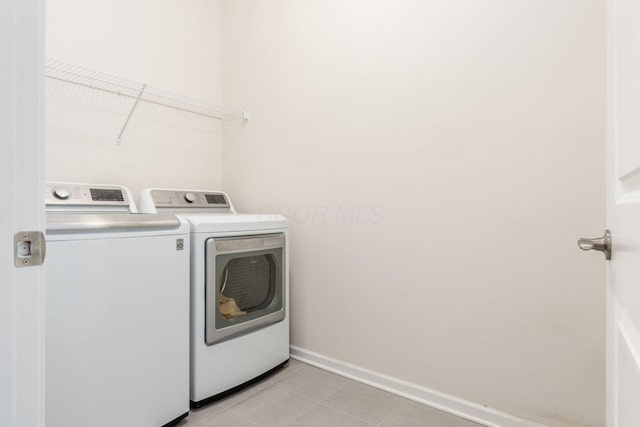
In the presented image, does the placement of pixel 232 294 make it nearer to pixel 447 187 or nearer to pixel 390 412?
pixel 390 412

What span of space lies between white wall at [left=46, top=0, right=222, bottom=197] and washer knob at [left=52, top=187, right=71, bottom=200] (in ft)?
0.66

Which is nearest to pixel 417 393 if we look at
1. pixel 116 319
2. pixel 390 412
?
pixel 390 412

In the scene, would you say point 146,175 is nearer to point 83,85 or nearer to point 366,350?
point 83,85

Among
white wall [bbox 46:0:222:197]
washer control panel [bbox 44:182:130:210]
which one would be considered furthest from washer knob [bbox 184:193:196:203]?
washer control panel [bbox 44:182:130:210]

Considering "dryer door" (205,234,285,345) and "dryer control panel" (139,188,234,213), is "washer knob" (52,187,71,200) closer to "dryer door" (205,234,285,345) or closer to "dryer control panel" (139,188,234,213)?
"dryer control panel" (139,188,234,213)

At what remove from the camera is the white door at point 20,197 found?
1.61 ft

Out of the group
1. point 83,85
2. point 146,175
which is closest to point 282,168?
point 146,175

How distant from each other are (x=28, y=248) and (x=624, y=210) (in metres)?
0.99

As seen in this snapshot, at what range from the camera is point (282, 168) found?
2.24 m

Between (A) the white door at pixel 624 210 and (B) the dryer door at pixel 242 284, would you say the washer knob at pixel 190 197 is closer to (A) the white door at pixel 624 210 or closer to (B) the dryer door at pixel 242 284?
(B) the dryer door at pixel 242 284

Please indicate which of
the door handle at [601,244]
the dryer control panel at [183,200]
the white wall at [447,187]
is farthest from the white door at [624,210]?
the dryer control panel at [183,200]

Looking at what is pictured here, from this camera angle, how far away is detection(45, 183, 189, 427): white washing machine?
1154 mm

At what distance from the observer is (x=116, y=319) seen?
50.8 inches

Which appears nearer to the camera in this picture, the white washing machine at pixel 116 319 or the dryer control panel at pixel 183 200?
the white washing machine at pixel 116 319
